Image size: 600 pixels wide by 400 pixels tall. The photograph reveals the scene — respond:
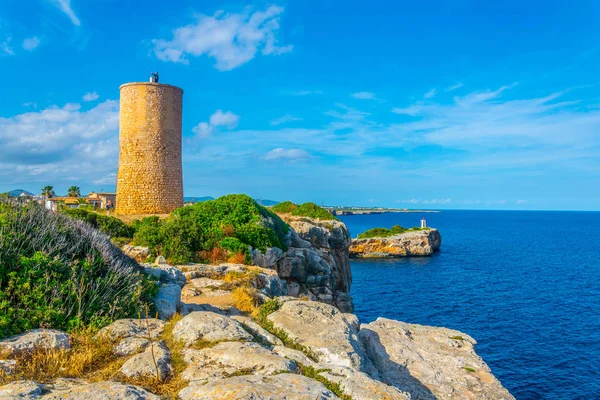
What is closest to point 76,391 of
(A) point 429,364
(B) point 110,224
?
(A) point 429,364

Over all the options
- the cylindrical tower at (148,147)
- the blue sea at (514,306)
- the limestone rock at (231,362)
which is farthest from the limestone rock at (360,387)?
the cylindrical tower at (148,147)

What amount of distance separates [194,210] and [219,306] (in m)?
13.0

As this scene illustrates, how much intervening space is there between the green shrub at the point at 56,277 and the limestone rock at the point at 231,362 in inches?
86.8

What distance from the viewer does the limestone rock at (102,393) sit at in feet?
14.1

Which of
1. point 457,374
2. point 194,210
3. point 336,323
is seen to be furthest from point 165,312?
point 194,210

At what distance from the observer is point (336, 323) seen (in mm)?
7988

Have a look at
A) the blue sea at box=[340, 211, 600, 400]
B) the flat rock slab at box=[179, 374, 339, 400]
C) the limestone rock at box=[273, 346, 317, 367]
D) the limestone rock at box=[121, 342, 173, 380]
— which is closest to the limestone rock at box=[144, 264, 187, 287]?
the limestone rock at box=[121, 342, 173, 380]

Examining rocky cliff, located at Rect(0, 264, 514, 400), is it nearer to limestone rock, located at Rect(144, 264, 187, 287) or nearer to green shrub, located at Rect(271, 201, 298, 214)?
limestone rock, located at Rect(144, 264, 187, 287)

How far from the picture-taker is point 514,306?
3931 cm

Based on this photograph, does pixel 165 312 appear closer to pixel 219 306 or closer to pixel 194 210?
pixel 219 306

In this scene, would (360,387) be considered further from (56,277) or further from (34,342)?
(56,277)

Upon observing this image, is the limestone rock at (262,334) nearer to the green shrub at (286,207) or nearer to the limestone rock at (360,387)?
the limestone rock at (360,387)

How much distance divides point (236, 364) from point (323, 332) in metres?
2.34

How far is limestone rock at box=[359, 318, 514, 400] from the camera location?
831 cm
